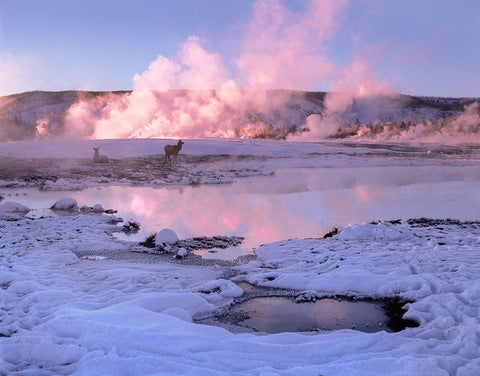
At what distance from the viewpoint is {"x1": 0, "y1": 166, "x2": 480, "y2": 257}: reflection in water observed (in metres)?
9.82

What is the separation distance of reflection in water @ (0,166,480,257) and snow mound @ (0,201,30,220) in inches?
44.1

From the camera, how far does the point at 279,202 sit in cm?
1285

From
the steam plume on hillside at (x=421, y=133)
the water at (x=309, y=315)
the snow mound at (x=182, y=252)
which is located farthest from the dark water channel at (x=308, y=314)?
the steam plume on hillside at (x=421, y=133)

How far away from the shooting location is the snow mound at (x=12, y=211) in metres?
10.7

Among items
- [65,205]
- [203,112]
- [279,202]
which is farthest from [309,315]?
[203,112]

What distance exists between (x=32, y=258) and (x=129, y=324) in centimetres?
344

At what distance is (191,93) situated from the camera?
232 ft

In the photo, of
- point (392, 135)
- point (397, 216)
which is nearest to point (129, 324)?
point (397, 216)

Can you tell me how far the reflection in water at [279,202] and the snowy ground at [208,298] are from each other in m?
1.22

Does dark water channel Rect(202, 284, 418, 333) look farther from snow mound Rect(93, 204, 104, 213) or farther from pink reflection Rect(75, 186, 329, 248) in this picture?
snow mound Rect(93, 204, 104, 213)

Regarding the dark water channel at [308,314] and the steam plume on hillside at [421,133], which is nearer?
the dark water channel at [308,314]

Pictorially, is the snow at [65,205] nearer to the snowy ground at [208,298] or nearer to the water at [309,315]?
the snowy ground at [208,298]

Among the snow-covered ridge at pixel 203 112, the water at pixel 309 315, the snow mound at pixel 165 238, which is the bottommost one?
the water at pixel 309 315

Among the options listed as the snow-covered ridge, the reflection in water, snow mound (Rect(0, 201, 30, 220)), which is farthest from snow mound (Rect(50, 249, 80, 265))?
the snow-covered ridge
